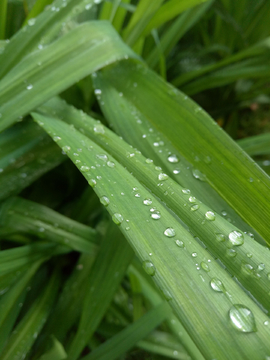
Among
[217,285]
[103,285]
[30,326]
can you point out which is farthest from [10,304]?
[217,285]

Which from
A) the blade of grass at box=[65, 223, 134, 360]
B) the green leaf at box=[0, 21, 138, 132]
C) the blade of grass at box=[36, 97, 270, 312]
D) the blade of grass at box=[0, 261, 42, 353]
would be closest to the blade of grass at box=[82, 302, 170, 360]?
the blade of grass at box=[65, 223, 134, 360]

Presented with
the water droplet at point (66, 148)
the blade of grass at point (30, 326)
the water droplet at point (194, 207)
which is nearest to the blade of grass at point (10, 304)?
the blade of grass at point (30, 326)

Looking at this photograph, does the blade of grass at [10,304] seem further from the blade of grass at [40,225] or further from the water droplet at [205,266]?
the water droplet at [205,266]

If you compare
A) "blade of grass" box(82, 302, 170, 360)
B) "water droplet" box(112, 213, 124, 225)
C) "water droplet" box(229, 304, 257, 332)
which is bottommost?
"blade of grass" box(82, 302, 170, 360)

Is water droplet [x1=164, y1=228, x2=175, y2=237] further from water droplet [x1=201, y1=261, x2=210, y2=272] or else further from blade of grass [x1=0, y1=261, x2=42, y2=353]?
blade of grass [x1=0, y1=261, x2=42, y2=353]

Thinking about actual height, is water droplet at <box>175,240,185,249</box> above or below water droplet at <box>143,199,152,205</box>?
below

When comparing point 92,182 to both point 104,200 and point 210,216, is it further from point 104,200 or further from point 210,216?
point 210,216

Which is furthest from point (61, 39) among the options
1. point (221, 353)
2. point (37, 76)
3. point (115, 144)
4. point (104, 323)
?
point (104, 323)

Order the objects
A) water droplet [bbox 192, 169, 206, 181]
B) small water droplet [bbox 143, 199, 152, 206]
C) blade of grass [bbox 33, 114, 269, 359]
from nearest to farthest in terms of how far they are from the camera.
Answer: blade of grass [bbox 33, 114, 269, 359] < small water droplet [bbox 143, 199, 152, 206] < water droplet [bbox 192, 169, 206, 181]

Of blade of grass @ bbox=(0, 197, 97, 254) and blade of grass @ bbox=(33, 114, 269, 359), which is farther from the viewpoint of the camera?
blade of grass @ bbox=(0, 197, 97, 254)
